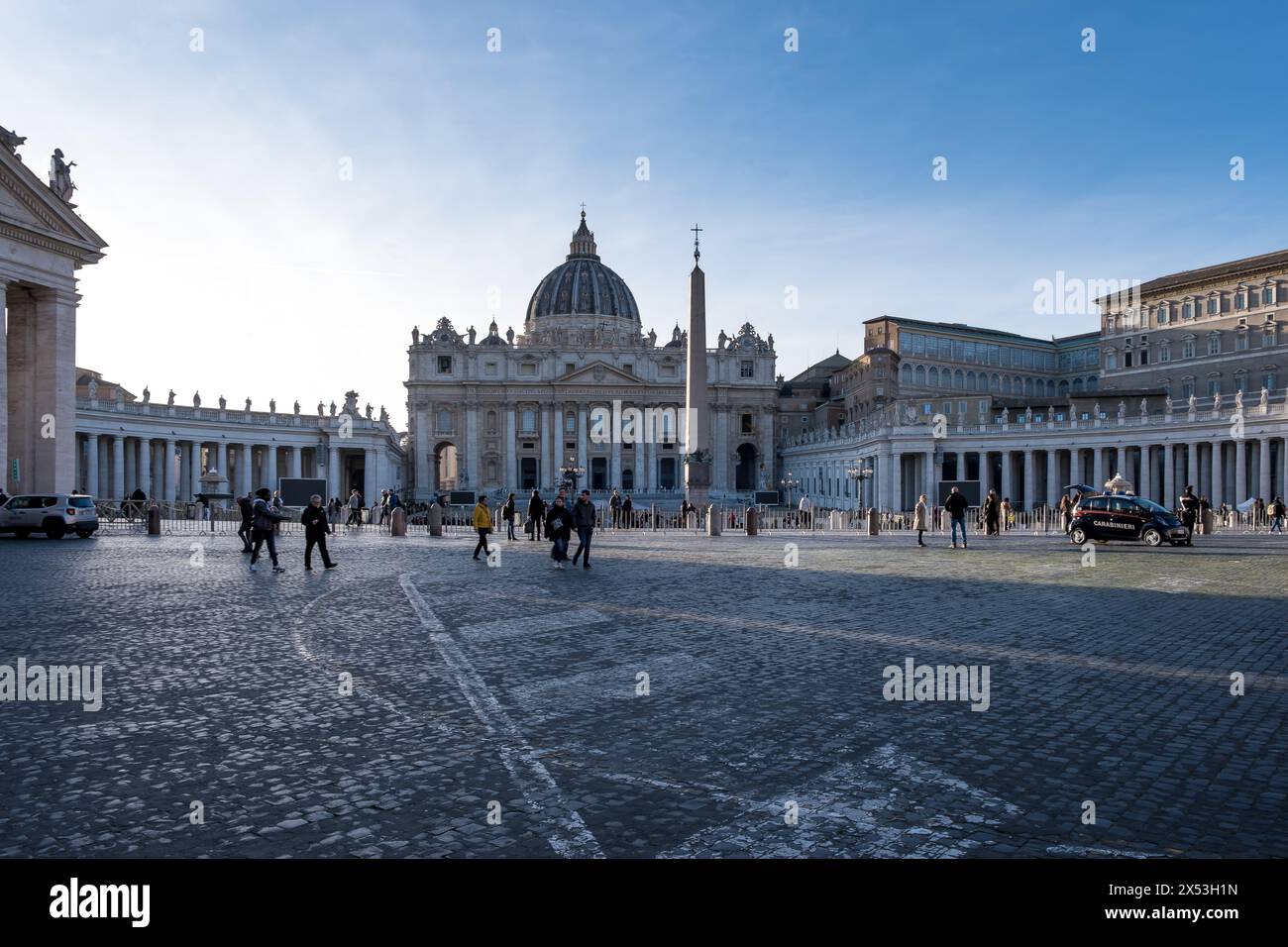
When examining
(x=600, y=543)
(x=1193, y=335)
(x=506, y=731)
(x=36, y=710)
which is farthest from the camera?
(x=1193, y=335)

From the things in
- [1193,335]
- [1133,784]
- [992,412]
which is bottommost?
[1133,784]

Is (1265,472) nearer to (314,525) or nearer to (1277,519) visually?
(1277,519)

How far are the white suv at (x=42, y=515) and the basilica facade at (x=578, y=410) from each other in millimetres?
61851

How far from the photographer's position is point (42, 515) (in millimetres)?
25062

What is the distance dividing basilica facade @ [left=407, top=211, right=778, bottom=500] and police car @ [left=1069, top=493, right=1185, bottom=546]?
206 ft

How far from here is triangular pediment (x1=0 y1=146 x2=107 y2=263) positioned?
2673cm

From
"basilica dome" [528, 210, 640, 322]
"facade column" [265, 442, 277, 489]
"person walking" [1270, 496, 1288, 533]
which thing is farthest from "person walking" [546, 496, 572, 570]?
"basilica dome" [528, 210, 640, 322]

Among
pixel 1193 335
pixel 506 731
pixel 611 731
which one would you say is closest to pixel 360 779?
pixel 506 731

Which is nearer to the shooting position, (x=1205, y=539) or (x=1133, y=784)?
(x=1133, y=784)

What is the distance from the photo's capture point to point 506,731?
248 inches

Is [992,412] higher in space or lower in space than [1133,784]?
higher
